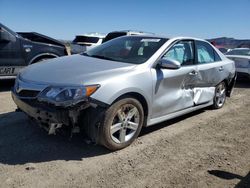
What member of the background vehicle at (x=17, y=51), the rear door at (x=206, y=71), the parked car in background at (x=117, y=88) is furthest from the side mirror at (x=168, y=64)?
the background vehicle at (x=17, y=51)

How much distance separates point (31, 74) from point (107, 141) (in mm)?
1428


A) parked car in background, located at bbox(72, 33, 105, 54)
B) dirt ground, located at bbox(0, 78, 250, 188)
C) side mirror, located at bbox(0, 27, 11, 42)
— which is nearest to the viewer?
dirt ground, located at bbox(0, 78, 250, 188)

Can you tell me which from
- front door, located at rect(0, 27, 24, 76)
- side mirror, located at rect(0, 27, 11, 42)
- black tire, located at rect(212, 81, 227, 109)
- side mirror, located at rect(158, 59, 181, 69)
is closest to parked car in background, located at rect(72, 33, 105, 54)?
front door, located at rect(0, 27, 24, 76)

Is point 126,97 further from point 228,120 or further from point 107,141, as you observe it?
point 228,120

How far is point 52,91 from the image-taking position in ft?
11.2

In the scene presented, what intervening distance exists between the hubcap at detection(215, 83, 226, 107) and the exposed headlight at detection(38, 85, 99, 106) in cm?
352

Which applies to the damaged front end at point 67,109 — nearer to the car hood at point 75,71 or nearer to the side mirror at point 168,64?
the car hood at point 75,71

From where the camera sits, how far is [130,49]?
463cm

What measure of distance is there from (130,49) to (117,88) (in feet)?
4.21

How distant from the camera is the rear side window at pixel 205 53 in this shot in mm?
5262

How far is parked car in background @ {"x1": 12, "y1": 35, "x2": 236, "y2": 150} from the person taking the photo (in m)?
3.38

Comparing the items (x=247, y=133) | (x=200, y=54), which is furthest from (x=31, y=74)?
(x=247, y=133)

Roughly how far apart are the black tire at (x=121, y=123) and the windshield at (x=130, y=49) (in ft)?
2.41

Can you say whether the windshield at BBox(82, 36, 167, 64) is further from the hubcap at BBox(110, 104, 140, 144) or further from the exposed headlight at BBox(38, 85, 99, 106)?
the exposed headlight at BBox(38, 85, 99, 106)
